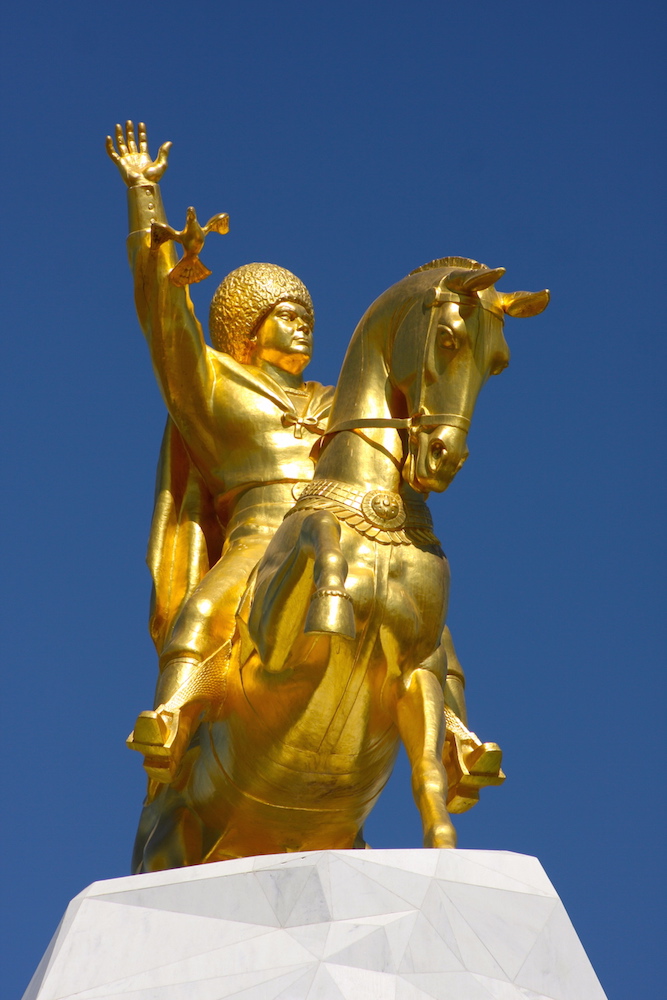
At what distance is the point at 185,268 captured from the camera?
885 cm

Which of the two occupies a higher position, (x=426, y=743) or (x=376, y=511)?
(x=376, y=511)

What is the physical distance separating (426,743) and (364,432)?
1.38m

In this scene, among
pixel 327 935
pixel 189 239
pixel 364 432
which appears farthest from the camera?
pixel 189 239

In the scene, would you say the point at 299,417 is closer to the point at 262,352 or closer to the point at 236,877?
the point at 262,352

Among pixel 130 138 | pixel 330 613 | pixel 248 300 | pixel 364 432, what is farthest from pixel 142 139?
pixel 330 613

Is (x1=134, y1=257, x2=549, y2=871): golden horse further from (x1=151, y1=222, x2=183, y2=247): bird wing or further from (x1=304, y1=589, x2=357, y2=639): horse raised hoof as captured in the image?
(x1=151, y1=222, x2=183, y2=247): bird wing

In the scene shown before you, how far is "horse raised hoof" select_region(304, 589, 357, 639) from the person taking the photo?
6812mm

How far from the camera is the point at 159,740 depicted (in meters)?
7.71

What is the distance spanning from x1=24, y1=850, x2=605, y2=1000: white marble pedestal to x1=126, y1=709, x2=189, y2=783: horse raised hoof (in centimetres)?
111

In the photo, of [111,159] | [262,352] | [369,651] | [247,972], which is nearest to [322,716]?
[369,651]

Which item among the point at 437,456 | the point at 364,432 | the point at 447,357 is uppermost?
the point at 447,357

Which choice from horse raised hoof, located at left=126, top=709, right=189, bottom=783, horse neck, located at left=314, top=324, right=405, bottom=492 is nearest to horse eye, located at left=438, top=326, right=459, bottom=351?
horse neck, located at left=314, top=324, right=405, bottom=492

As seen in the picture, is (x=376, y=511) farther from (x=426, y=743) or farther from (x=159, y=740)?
(x=159, y=740)

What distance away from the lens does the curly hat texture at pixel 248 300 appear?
940cm
